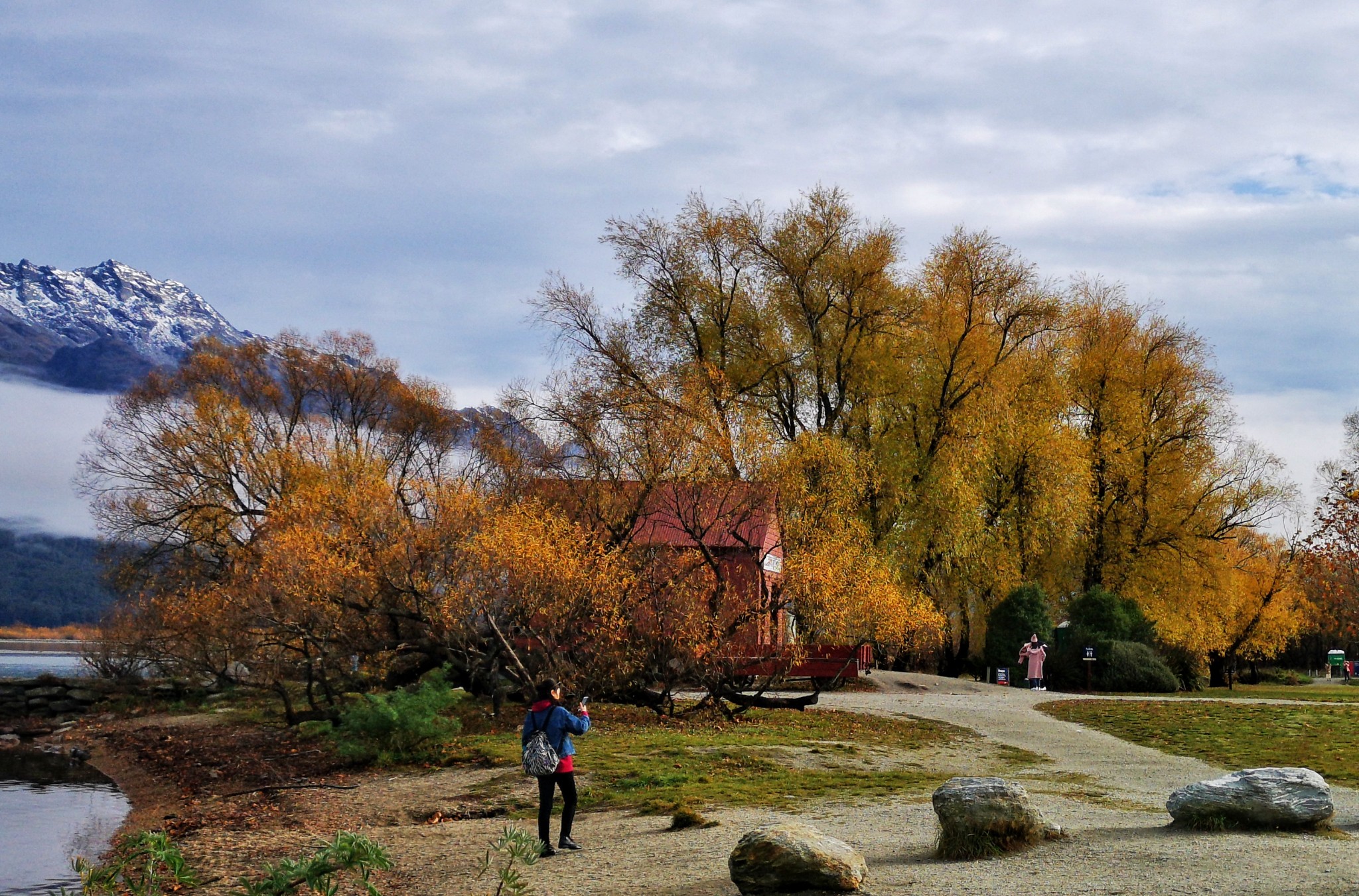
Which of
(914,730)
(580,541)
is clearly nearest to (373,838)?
(580,541)

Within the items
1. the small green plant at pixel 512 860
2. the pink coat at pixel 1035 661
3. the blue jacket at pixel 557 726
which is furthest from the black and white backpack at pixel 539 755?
the pink coat at pixel 1035 661

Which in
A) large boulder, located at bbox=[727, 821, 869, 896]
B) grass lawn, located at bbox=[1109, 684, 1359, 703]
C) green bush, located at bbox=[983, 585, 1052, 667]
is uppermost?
green bush, located at bbox=[983, 585, 1052, 667]

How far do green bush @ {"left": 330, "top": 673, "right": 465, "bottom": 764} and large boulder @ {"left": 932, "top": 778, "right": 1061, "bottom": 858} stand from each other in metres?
10.5

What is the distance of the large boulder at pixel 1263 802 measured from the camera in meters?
10.5

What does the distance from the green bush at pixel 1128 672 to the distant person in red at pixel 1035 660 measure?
5.89 feet

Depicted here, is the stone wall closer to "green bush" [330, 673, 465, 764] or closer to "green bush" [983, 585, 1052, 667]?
"green bush" [330, 673, 465, 764]

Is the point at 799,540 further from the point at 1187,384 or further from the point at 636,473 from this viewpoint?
the point at 1187,384

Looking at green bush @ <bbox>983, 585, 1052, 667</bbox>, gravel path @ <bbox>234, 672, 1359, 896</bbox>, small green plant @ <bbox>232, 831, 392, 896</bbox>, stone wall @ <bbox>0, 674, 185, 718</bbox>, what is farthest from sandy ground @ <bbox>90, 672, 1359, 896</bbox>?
stone wall @ <bbox>0, 674, 185, 718</bbox>

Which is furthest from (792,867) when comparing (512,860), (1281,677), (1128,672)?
(1281,677)

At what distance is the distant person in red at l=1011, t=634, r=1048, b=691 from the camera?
35.6 meters

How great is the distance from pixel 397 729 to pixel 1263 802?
42.3ft

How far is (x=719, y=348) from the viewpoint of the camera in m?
40.1

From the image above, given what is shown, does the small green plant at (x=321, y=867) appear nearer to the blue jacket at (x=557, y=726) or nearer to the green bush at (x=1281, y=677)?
the blue jacket at (x=557, y=726)

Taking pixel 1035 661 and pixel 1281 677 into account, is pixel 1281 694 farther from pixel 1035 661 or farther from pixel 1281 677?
pixel 1281 677
